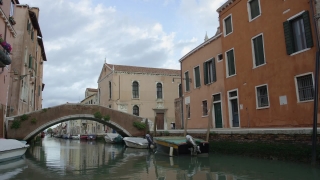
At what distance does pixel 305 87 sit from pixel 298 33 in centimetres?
197

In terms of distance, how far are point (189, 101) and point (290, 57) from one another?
803 centimetres

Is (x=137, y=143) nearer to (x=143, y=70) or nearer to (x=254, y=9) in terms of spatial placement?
(x=254, y=9)

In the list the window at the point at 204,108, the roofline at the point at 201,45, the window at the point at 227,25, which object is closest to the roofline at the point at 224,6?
the window at the point at 227,25

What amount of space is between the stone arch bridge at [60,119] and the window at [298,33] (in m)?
12.3

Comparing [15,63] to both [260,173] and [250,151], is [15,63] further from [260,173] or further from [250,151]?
[260,173]

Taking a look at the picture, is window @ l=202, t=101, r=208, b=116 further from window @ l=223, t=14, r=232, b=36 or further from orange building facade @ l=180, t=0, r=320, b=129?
window @ l=223, t=14, r=232, b=36

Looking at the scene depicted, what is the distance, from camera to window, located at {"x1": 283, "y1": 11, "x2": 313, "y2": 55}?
9.41m

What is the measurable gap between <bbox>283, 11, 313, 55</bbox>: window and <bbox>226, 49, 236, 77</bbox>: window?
10.8 ft

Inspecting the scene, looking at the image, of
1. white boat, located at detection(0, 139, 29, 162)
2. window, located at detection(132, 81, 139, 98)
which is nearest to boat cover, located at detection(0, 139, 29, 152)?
white boat, located at detection(0, 139, 29, 162)

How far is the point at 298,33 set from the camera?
9.98 meters

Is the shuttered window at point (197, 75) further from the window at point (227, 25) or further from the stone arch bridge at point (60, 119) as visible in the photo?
the stone arch bridge at point (60, 119)

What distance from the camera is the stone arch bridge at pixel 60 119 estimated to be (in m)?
16.7

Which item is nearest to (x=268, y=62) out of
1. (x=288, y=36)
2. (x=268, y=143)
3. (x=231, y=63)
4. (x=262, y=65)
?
(x=262, y=65)

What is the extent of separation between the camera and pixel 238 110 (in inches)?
503
